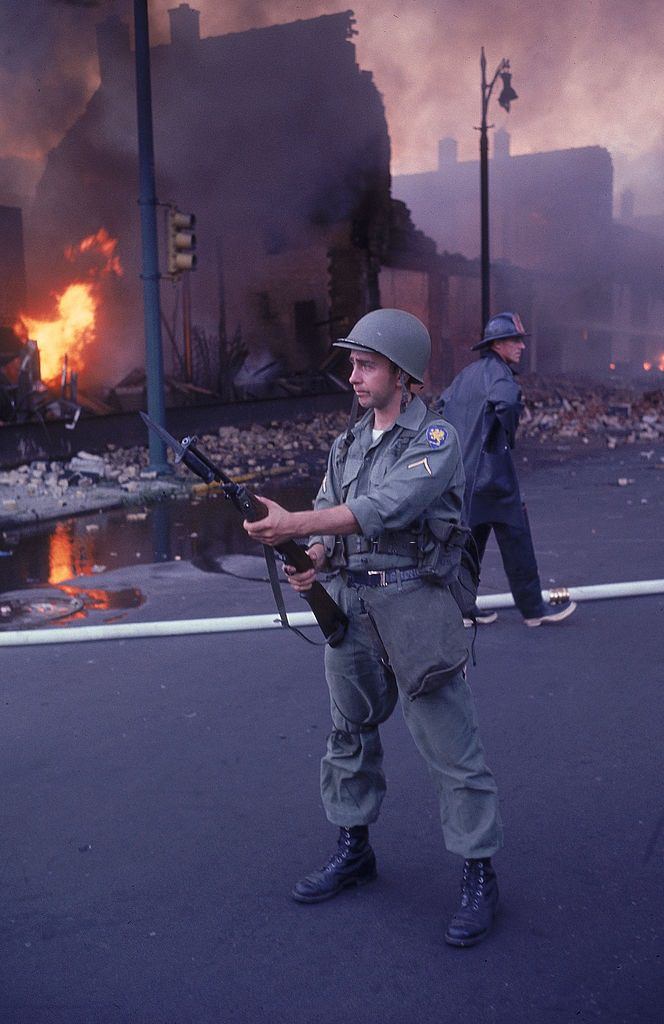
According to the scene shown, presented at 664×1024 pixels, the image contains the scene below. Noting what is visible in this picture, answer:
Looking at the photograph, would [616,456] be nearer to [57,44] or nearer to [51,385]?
[51,385]

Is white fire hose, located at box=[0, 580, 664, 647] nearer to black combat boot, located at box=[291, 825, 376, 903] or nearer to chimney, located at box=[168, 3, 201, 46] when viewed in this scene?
black combat boot, located at box=[291, 825, 376, 903]

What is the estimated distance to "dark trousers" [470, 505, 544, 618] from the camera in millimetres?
6398

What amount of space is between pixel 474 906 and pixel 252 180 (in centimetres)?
2912

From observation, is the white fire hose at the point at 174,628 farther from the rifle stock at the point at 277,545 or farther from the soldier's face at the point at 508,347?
the rifle stock at the point at 277,545

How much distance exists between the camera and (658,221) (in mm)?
70062

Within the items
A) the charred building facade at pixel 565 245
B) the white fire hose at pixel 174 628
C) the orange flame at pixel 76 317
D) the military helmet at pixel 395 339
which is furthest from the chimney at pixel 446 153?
the military helmet at pixel 395 339

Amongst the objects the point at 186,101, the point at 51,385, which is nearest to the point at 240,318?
the point at 186,101

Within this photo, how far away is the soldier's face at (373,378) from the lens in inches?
129

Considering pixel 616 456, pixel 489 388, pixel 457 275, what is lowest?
pixel 616 456

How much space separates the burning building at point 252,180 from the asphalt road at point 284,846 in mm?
22375

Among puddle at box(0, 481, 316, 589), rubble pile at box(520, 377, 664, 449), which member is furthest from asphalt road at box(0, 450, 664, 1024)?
rubble pile at box(520, 377, 664, 449)

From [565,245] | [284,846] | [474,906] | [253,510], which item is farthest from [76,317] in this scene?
[565,245]

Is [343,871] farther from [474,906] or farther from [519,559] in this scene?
[519,559]

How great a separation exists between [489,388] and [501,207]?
58.0 meters
